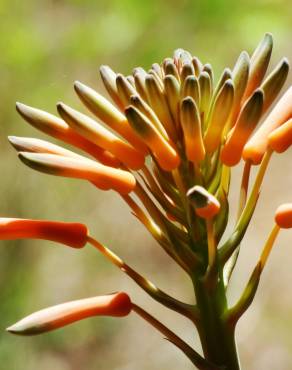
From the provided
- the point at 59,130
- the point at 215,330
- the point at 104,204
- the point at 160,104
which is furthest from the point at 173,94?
the point at 104,204

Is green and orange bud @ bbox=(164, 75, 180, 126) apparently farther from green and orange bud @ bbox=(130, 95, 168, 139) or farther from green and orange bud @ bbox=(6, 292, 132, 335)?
green and orange bud @ bbox=(6, 292, 132, 335)

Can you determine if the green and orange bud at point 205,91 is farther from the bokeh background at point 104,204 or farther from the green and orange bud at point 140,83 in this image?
the bokeh background at point 104,204

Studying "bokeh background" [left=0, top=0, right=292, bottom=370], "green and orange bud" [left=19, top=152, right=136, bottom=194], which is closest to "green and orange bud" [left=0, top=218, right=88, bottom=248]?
"green and orange bud" [left=19, top=152, right=136, bottom=194]

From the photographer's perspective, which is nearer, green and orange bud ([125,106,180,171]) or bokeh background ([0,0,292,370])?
green and orange bud ([125,106,180,171])

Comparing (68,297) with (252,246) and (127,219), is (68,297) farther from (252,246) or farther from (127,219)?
(252,246)

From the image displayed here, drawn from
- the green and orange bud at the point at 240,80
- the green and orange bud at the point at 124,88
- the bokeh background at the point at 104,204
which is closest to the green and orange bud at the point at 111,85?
the green and orange bud at the point at 124,88

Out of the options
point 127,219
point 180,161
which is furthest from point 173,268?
point 180,161

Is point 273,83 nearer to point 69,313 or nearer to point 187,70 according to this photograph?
point 187,70
